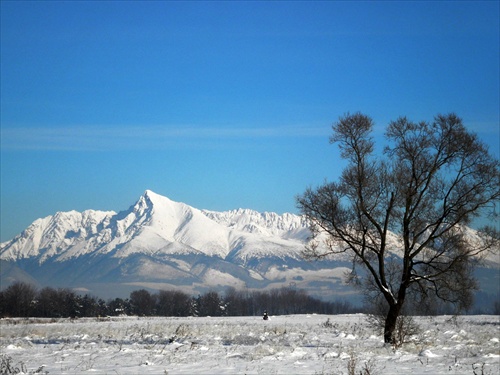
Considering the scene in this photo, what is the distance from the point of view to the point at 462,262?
68.2ft

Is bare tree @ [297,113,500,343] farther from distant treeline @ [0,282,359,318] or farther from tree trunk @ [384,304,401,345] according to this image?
distant treeline @ [0,282,359,318]

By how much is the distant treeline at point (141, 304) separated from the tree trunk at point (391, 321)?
80.7 metres

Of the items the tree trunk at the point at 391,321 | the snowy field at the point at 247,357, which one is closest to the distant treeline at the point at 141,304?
the snowy field at the point at 247,357

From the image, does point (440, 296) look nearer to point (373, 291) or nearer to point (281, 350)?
point (373, 291)

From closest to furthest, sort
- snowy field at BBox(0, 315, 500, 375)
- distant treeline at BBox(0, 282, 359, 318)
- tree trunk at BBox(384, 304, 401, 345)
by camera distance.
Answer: snowy field at BBox(0, 315, 500, 375)
tree trunk at BBox(384, 304, 401, 345)
distant treeline at BBox(0, 282, 359, 318)

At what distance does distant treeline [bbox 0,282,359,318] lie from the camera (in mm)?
109250

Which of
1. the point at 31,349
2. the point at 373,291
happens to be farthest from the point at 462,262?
the point at 31,349

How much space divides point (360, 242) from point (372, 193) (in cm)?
194

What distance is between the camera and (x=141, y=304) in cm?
13775

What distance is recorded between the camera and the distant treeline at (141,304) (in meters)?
109

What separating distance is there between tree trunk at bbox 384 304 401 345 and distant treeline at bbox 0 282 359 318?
8065cm

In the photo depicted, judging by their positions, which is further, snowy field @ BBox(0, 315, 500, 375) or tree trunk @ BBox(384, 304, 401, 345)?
tree trunk @ BBox(384, 304, 401, 345)

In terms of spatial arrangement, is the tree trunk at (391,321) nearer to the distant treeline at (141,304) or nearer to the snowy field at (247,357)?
the snowy field at (247,357)

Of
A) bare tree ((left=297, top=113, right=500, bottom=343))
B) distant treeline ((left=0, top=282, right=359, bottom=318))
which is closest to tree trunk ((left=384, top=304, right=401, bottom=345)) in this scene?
bare tree ((left=297, top=113, right=500, bottom=343))
